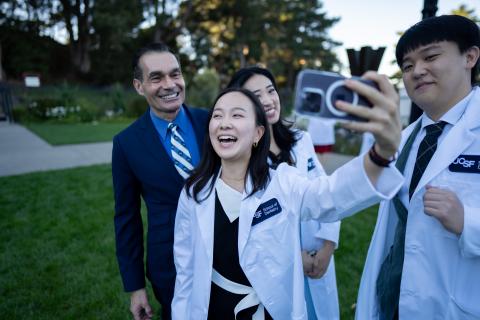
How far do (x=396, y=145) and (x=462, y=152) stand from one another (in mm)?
681

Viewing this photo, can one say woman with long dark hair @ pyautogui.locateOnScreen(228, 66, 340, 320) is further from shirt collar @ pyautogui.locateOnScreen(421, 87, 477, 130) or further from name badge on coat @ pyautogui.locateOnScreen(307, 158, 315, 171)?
shirt collar @ pyautogui.locateOnScreen(421, 87, 477, 130)

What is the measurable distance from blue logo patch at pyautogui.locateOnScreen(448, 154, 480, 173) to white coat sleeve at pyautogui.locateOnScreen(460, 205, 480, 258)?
165 mm

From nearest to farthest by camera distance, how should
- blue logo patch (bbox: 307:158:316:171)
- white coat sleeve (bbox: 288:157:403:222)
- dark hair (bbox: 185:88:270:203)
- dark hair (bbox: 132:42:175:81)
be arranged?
white coat sleeve (bbox: 288:157:403:222), dark hair (bbox: 185:88:270:203), dark hair (bbox: 132:42:175:81), blue logo patch (bbox: 307:158:316:171)

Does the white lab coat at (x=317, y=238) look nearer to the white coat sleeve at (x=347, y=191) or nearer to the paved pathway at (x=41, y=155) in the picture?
the white coat sleeve at (x=347, y=191)

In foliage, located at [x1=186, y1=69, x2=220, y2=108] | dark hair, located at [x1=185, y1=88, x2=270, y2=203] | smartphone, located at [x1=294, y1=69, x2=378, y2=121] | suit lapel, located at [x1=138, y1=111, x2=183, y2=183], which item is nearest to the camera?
smartphone, located at [x1=294, y1=69, x2=378, y2=121]

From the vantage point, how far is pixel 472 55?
1366 mm

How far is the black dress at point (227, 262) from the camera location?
1545 millimetres

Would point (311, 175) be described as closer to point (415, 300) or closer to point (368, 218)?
point (415, 300)

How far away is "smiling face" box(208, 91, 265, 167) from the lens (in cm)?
153

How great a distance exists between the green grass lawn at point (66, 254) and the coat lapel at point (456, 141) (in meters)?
2.12

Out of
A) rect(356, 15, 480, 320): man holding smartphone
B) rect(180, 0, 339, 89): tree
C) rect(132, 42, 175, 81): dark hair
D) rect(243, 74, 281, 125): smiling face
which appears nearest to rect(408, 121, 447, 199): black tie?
rect(356, 15, 480, 320): man holding smartphone

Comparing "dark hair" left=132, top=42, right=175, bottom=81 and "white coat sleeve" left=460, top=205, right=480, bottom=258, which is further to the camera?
"dark hair" left=132, top=42, right=175, bottom=81

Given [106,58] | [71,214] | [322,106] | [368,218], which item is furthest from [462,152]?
[106,58]

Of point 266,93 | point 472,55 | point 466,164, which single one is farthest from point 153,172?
point 472,55
